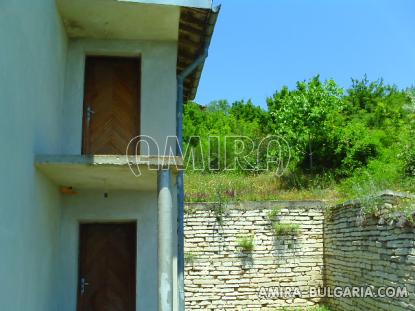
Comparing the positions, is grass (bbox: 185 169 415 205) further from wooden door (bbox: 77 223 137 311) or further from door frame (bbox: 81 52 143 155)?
door frame (bbox: 81 52 143 155)

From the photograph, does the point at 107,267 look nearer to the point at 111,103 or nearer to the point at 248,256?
the point at 111,103

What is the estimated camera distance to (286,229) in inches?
522

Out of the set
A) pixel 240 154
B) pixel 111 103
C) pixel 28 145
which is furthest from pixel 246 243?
pixel 240 154

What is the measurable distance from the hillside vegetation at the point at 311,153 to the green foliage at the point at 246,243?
58.7 inches

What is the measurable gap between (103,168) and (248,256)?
8.35 metres

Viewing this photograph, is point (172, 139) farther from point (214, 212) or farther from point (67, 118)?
point (214, 212)

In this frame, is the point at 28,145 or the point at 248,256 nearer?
the point at 28,145

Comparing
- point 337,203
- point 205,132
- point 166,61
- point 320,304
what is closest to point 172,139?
point 166,61

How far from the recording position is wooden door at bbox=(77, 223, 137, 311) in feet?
23.2

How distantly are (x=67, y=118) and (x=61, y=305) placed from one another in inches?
113

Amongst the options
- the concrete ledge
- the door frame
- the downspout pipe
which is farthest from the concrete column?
the door frame

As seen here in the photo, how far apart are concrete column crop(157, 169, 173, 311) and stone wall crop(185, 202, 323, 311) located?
7.42m

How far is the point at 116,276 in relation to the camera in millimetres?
7230

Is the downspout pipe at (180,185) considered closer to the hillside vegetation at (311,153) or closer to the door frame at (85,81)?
the door frame at (85,81)
